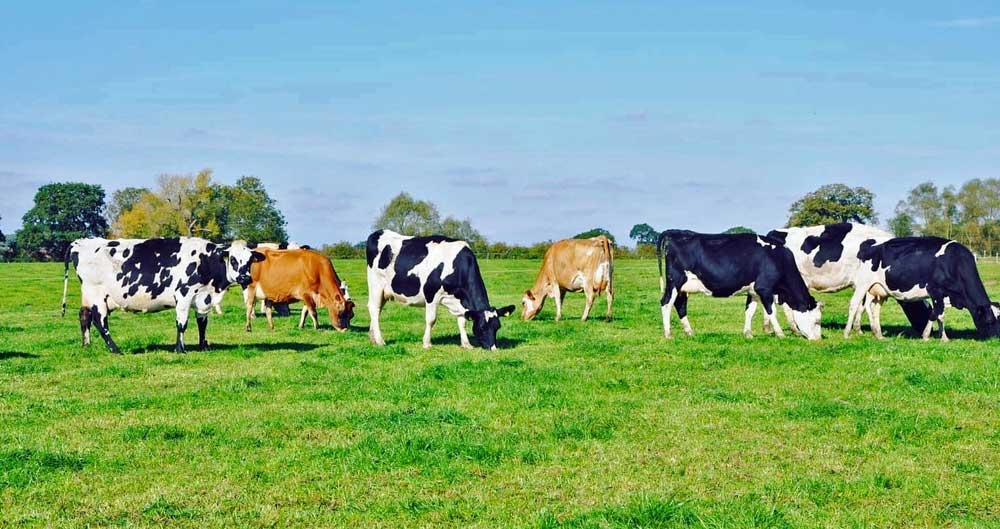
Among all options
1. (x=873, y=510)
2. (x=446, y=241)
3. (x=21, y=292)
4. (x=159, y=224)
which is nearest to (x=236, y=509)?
(x=873, y=510)

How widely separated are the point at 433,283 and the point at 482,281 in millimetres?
991

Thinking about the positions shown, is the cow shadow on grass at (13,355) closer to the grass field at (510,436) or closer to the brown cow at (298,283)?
the grass field at (510,436)

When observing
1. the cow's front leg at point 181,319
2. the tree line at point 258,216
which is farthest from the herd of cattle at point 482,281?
the tree line at point 258,216

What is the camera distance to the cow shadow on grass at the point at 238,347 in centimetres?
1767

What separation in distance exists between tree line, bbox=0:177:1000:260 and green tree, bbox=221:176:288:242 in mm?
113

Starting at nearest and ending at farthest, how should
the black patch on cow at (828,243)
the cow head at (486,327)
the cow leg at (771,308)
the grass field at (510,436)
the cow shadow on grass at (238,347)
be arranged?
the grass field at (510,436), the cow shadow on grass at (238,347), the cow head at (486,327), the cow leg at (771,308), the black patch on cow at (828,243)

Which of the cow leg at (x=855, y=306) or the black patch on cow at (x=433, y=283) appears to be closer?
the black patch on cow at (x=433, y=283)

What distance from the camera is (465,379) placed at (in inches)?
527

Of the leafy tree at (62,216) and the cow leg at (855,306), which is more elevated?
the leafy tree at (62,216)

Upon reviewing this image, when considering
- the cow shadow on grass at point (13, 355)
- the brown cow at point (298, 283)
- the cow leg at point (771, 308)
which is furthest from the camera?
the brown cow at point (298, 283)

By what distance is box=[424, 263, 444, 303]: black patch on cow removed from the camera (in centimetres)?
1834

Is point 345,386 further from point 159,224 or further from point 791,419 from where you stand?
point 159,224

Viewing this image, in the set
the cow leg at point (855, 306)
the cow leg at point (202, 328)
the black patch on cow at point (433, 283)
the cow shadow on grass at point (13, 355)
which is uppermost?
the black patch on cow at point (433, 283)

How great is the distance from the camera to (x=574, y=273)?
2542 cm
